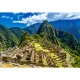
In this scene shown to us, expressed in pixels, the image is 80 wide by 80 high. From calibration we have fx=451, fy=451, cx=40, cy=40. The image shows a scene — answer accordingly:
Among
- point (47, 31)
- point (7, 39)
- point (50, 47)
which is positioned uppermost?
point (47, 31)

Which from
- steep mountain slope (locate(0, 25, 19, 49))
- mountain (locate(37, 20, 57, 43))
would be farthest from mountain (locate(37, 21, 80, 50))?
steep mountain slope (locate(0, 25, 19, 49))

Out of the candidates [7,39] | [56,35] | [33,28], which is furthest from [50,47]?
[7,39]

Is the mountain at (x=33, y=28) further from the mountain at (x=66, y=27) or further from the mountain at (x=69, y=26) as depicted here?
the mountain at (x=69, y=26)

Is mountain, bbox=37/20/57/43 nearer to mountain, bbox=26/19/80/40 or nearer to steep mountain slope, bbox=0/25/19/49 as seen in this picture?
mountain, bbox=26/19/80/40

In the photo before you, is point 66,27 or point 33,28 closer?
A: point 33,28

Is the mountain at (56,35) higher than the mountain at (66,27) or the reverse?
the reverse

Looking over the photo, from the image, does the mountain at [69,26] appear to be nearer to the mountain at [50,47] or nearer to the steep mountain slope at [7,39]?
the mountain at [50,47]

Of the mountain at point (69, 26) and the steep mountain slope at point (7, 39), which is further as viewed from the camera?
the mountain at point (69, 26)

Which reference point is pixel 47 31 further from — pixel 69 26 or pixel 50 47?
pixel 69 26

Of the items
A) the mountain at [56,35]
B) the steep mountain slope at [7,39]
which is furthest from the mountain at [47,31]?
the steep mountain slope at [7,39]

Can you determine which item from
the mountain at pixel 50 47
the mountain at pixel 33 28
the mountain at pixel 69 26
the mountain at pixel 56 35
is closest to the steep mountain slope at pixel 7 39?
the mountain at pixel 50 47
